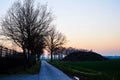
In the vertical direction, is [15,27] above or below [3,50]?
above

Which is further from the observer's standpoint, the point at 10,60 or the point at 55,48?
the point at 55,48

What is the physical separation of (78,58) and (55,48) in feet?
147

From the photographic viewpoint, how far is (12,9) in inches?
1927

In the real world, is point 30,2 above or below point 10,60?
above

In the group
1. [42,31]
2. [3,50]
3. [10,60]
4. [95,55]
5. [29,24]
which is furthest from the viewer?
[95,55]

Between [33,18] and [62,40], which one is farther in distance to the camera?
[62,40]

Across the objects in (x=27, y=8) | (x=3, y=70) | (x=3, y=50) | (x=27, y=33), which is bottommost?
(x=3, y=70)

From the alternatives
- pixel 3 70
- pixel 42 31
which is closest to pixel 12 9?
pixel 42 31

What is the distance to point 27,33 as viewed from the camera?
48.0 m

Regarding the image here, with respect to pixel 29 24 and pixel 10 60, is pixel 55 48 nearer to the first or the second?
pixel 29 24

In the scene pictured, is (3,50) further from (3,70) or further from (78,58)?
(78,58)

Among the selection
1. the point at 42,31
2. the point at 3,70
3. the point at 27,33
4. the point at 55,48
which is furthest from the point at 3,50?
→ the point at 55,48

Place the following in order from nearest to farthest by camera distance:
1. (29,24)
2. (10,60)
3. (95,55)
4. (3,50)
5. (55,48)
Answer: (3,50), (10,60), (29,24), (55,48), (95,55)

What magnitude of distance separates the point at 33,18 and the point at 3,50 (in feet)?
54.5
